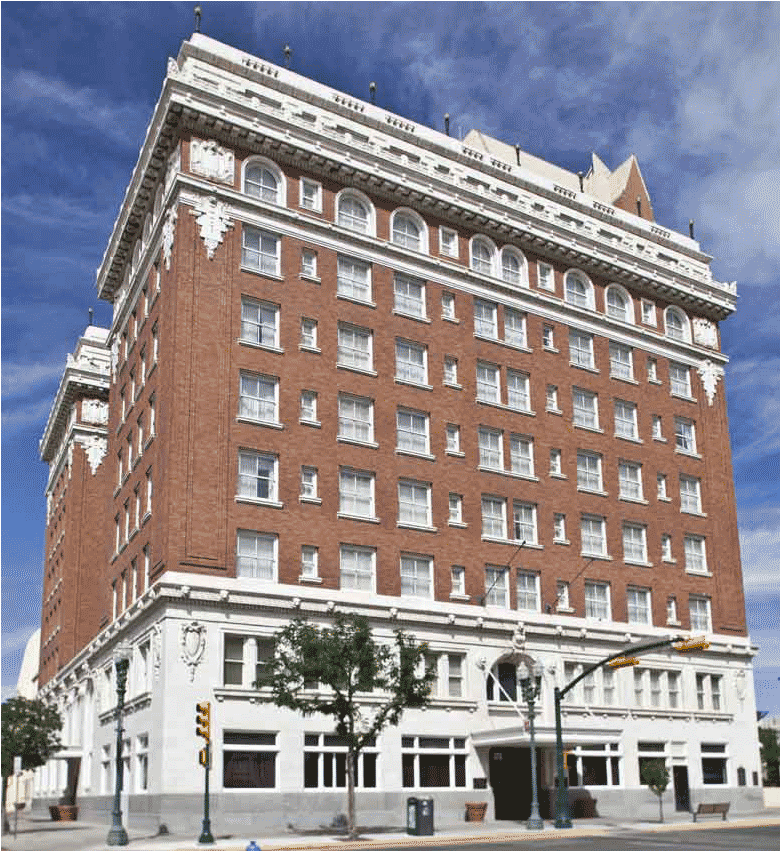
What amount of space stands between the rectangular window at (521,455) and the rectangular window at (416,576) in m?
8.35

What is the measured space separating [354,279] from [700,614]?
1162 inches

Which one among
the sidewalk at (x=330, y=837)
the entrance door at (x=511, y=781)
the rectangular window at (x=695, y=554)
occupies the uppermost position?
the rectangular window at (x=695, y=554)

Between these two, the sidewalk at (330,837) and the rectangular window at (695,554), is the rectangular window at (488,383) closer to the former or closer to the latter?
the rectangular window at (695,554)

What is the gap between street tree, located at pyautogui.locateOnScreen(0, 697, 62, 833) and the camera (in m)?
56.8

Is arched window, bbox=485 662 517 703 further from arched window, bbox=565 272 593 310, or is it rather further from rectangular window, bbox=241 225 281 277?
rectangular window, bbox=241 225 281 277

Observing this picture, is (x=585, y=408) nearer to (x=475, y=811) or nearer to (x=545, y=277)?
(x=545, y=277)

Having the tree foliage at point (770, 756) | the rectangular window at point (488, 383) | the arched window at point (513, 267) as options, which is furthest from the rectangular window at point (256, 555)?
the tree foliage at point (770, 756)

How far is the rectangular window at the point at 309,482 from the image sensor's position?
54312mm

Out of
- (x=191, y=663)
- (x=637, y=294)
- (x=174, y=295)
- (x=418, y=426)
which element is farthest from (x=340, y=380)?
(x=637, y=294)

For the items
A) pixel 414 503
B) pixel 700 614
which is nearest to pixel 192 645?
pixel 414 503

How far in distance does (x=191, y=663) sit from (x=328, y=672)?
8.38 m

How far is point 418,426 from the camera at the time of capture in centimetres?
5938

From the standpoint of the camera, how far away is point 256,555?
51938mm

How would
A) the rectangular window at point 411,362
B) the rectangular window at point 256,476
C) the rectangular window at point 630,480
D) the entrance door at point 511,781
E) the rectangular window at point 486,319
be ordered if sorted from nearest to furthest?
the rectangular window at point 256,476, the entrance door at point 511,781, the rectangular window at point 411,362, the rectangular window at point 486,319, the rectangular window at point 630,480
